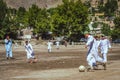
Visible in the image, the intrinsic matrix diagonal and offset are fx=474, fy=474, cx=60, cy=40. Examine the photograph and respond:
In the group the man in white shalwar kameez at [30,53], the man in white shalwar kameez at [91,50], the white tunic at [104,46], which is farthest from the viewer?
the man in white shalwar kameez at [30,53]

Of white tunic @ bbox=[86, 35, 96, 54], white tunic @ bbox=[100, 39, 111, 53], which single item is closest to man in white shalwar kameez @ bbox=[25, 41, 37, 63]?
white tunic @ bbox=[100, 39, 111, 53]

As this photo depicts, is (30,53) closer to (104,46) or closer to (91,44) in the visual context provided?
(104,46)

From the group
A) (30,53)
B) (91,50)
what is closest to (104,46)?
(91,50)

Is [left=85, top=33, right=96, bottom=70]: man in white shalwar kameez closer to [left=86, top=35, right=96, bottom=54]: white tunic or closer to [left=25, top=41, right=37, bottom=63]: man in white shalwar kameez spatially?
[left=86, top=35, right=96, bottom=54]: white tunic

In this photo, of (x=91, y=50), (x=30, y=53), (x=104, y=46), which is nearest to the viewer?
(x=91, y=50)

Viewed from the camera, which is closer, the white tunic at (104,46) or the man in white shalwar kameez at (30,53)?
the white tunic at (104,46)

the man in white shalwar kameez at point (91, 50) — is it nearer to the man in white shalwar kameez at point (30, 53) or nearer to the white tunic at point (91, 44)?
the white tunic at point (91, 44)

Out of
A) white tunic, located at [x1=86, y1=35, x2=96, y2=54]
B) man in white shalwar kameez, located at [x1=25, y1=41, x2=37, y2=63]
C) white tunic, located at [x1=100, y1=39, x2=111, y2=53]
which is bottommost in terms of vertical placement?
man in white shalwar kameez, located at [x1=25, y1=41, x2=37, y2=63]

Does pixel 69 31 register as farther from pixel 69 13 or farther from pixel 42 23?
pixel 42 23

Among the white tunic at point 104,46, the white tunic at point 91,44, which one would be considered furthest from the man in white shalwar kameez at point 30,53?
the white tunic at point 91,44

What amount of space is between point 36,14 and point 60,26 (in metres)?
36.4

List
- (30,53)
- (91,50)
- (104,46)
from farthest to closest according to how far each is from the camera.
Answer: (30,53), (104,46), (91,50)

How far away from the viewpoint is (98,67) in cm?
2627

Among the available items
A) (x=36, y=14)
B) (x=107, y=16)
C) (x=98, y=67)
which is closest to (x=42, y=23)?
(x=36, y=14)
